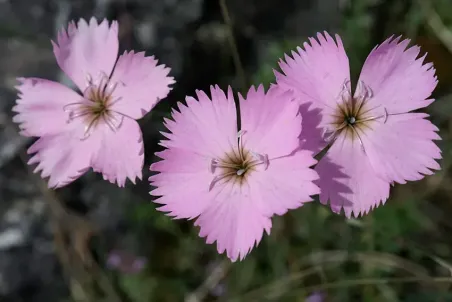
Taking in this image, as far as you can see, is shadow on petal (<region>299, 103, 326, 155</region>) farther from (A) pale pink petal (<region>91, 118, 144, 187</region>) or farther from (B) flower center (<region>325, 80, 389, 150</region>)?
(A) pale pink petal (<region>91, 118, 144, 187</region>)

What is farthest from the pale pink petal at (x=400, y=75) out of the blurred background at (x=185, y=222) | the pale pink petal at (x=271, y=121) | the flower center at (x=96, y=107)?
the blurred background at (x=185, y=222)

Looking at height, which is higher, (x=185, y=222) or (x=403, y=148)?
(x=185, y=222)

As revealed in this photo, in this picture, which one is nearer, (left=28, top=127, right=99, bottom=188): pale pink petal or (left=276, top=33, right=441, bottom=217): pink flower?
(left=276, top=33, right=441, bottom=217): pink flower

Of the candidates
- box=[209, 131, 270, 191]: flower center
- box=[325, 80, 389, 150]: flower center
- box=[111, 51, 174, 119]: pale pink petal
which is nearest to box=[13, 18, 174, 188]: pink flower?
box=[111, 51, 174, 119]: pale pink petal

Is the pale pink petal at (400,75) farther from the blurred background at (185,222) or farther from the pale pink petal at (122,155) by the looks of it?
the blurred background at (185,222)

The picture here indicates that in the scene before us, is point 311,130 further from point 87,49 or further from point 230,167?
point 87,49

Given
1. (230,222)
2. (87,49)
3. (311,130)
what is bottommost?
(230,222)

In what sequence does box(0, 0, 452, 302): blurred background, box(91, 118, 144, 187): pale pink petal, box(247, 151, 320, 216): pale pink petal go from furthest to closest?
box(0, 0, 452, 302): blurred background
box(91, 118, 144, 187): pale pink petal
box(247, 151, 320, 216): pale pink petal

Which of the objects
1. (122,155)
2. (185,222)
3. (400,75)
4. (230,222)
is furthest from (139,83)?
(185,222)
